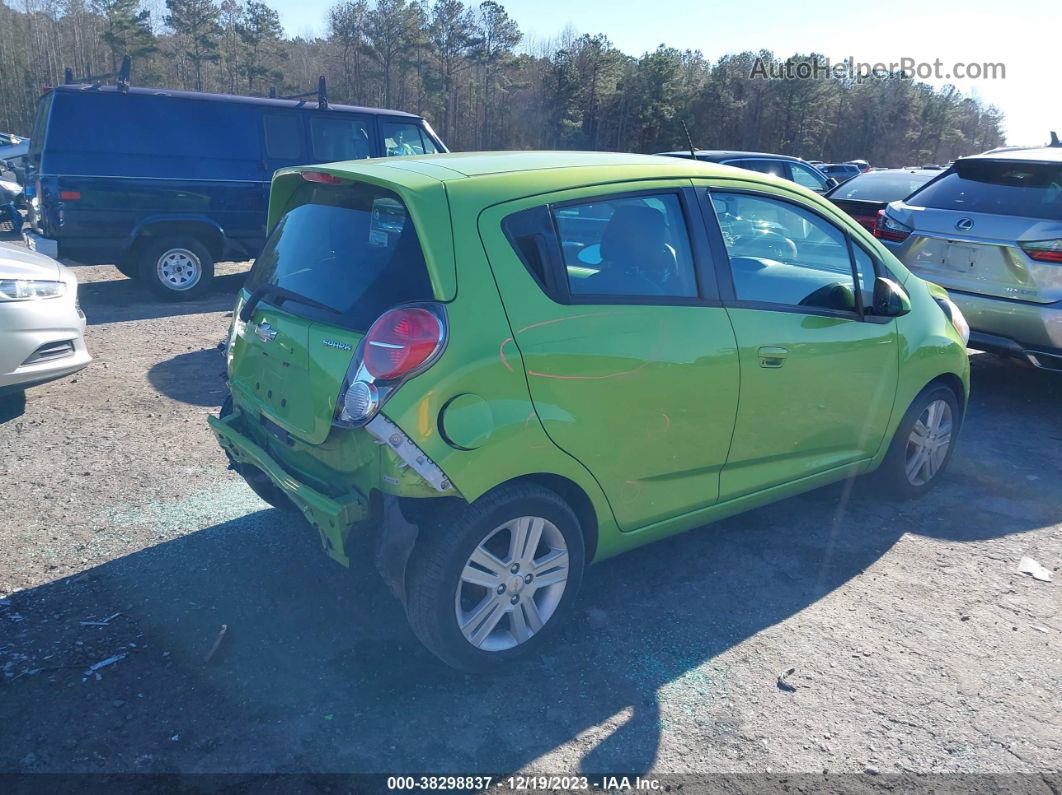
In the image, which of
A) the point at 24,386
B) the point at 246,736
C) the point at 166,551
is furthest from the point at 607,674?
the point at 24,386

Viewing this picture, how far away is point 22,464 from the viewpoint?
4727 mm

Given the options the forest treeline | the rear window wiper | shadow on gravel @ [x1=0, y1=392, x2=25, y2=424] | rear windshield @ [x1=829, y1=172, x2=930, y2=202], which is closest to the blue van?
shadow on gravel @ [x1=0, y1=392, x2=25, y2=424]

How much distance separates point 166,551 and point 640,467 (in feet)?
7.55

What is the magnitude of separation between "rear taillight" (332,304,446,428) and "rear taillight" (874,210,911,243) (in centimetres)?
548

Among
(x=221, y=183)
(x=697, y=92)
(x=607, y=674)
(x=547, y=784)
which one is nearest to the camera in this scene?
(x=547, y=784)

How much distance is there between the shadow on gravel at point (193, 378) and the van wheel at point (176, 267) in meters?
2.53

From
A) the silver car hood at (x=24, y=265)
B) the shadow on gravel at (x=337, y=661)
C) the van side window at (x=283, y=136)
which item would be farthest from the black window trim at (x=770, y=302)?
the van side window at (x=283, y=136)

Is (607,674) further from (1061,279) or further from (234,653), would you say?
(1061,279)

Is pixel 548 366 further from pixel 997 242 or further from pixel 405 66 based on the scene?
pixel 405 66

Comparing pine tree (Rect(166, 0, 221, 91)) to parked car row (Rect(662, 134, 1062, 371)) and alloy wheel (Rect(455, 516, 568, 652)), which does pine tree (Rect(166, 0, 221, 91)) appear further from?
alloy wheel (Rect(455, 516, 568, 652))

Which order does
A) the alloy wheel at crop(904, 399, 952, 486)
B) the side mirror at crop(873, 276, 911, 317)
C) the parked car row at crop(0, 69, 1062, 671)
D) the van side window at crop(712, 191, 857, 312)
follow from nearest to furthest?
the parked car row at crop(0, 69, 1062, 671) < the van side window at crop(712, 191, 857, 312) < the side mirror at crop(873, 276, 911, 317) < the alloy wheel at crop(904, 399, 952, 486)

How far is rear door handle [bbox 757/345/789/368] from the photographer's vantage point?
3.52 meters

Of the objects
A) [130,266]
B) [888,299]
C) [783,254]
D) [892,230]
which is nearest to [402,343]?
[783,254]

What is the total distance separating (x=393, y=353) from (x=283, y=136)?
26.1ft
